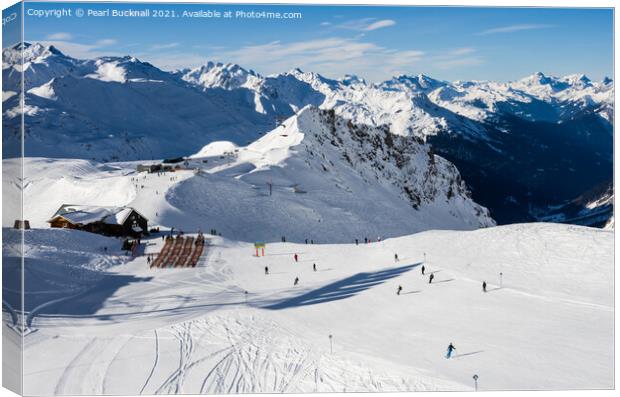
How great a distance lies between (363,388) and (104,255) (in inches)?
1342

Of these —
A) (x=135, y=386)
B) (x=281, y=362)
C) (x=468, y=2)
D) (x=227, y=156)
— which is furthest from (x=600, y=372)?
(x=227, y=156)

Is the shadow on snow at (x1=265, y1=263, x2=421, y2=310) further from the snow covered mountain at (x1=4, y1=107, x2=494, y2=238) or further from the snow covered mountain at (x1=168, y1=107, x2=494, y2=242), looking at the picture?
the snow covered mountain at (x1=168, y1=107, x2=494, y2=242)

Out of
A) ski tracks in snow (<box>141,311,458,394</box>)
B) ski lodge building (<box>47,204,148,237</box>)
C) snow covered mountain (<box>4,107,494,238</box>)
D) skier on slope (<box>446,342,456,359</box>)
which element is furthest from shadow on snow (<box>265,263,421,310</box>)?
ski lodge building (<box>47,204,148,237</box>)

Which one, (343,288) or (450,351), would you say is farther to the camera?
(343,288)

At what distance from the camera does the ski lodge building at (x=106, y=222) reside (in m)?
61.6

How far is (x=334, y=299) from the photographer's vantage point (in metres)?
38.8

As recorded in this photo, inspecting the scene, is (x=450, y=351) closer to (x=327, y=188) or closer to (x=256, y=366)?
(x=256, y=366)

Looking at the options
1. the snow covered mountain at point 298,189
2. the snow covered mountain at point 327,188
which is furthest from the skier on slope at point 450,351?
the snow covered mountain at point 327,188

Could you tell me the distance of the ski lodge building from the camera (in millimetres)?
61594

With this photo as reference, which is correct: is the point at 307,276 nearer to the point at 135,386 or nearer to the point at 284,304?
the point at 284,304

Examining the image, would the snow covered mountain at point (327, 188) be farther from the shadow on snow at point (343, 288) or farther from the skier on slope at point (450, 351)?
the skier on slope at point (450, 351)

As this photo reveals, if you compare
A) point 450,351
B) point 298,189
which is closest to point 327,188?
point 298,189

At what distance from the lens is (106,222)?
62.3 meters

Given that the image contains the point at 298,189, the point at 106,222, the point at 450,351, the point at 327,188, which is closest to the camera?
the point at 450,351
